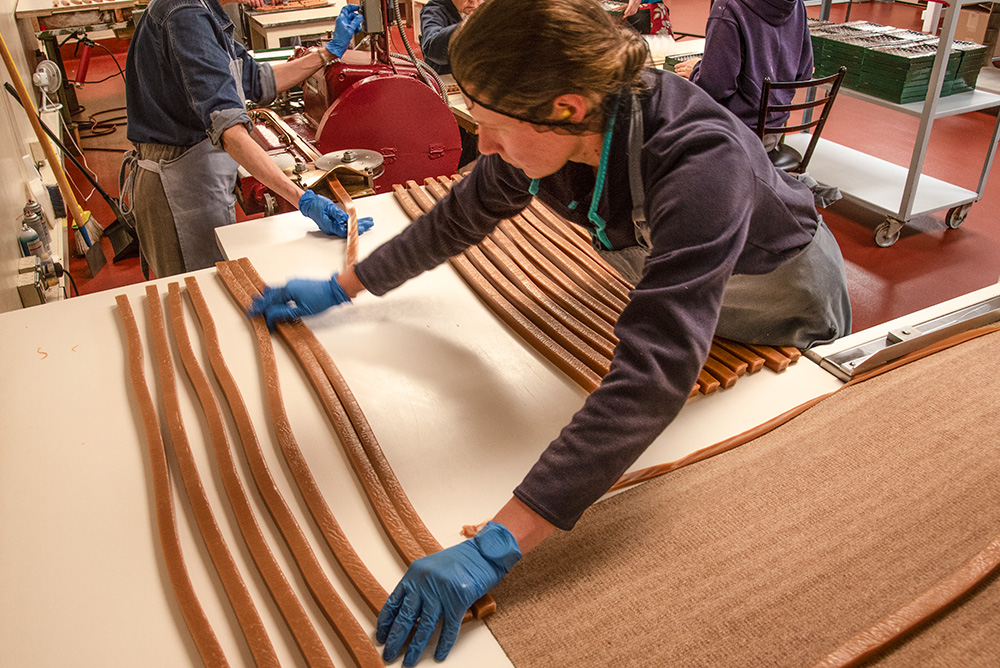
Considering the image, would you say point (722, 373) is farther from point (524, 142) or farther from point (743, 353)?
point (524, 142)

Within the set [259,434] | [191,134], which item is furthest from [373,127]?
[259,434]

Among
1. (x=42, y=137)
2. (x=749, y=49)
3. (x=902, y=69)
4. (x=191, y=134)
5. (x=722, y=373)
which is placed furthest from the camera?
(x=42, y=137)

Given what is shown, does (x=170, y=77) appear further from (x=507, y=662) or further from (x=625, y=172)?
(x=507, y=662)

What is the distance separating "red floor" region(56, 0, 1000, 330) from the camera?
343 cm

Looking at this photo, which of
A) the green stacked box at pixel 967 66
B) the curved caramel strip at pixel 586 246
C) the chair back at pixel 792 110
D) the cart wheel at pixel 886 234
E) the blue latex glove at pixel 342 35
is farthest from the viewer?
the cart wheel at pixel 886 234

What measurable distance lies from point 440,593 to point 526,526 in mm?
159

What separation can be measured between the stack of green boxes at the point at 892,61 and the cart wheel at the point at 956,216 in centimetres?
62

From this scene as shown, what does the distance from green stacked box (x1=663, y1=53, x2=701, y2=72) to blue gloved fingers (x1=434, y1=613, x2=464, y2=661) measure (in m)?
3.63

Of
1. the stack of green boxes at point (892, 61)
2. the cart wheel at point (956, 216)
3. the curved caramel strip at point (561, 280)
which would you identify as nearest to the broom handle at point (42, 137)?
the curved caramel strip at point (561, 280)

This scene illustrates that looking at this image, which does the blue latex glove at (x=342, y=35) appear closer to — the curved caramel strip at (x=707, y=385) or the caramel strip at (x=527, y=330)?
the caramel strip at (x=527, y=330)

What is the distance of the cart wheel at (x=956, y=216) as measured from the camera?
392 cm

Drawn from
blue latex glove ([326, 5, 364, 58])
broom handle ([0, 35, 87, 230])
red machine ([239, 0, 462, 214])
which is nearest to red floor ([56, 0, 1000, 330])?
broom handle ([0, 35, 87, 230])

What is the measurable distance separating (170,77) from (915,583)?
7.51 feet

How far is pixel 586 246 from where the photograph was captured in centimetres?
206
